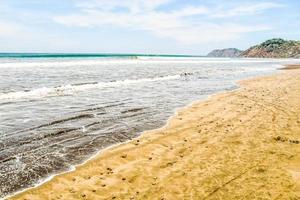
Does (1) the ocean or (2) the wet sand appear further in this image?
(1) the ocean

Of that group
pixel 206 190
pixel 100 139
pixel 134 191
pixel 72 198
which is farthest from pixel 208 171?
pixel 100 139

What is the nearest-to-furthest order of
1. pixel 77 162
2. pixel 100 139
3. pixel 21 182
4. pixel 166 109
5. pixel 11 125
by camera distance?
pixel 21 182 < pixel 77 162 < pixel 100 139 < pixel 11 125 < pixel 166 109

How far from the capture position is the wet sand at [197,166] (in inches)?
283

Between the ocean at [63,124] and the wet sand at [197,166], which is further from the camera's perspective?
the ocean at [63,124]

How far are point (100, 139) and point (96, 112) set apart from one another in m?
4.42

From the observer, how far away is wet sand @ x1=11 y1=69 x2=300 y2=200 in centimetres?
718

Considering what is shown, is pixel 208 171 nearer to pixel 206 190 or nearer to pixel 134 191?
pixel 206 190

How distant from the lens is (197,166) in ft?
28.5

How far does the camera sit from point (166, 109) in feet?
55.6

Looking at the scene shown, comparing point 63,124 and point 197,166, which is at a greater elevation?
point 197,166

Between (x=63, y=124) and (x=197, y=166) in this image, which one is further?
(x=63, y=124)

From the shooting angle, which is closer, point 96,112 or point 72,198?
point 72,198

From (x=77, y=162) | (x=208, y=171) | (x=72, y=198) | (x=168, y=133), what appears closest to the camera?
(x=72, y=198)

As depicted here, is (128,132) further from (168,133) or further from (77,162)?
(77,162)
